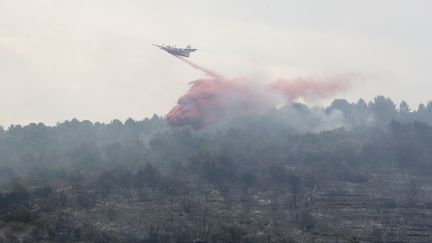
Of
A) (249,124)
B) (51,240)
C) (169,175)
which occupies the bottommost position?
(51,240)

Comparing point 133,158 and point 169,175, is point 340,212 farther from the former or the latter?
point 133,158

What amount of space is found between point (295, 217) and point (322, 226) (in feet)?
14.2

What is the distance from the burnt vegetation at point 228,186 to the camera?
11356cm

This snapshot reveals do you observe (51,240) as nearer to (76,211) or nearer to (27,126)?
(76,211)

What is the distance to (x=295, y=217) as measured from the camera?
119375 mm

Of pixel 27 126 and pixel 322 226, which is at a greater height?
pixel 27 126

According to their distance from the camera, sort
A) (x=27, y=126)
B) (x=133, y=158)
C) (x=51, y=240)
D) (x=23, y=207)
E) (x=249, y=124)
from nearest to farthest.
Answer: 1. (x=51, y=240)
2. (x=23, y=207)
3. (x=133, y=158)
4. (x=249, y=124)
5. (x=27, y=126)

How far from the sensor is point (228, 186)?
431 ft

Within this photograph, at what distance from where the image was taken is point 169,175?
134 meters

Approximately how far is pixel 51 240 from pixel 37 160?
50.5 metres

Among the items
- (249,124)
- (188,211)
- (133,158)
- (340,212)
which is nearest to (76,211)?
(188,211)

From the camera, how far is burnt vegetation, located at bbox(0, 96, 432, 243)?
373 feet

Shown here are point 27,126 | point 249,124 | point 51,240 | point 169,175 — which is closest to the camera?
point 51,240

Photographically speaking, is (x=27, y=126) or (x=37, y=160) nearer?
(x=37, y=160)
